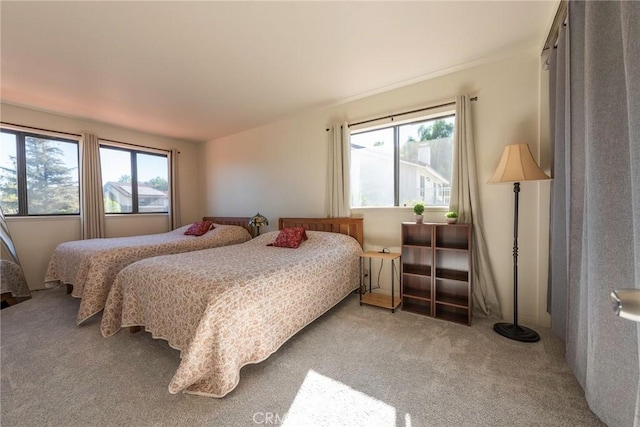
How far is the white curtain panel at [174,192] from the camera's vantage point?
4617 millimetres

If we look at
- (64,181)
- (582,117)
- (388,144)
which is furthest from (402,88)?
(64,181)

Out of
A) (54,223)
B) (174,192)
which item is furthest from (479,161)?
(54,223)

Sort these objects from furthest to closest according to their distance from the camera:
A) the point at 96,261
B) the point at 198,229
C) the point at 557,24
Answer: the point at 198,229
the point at 96,261
the point at 557,24

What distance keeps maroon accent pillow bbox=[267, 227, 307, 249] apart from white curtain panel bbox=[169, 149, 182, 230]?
2.70m

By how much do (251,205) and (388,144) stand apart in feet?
8.48

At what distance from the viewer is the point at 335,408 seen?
1346 mm

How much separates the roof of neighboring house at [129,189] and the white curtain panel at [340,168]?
354 cm

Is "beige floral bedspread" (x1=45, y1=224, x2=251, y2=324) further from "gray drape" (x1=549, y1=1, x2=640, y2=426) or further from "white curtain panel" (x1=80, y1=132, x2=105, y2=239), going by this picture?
"gray drape" (x1=549, y1=1, x2=640, y2=426)

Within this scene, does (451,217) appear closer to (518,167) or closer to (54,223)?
(518,167)

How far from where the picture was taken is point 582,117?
1.40m

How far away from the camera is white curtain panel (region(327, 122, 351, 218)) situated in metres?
3.16

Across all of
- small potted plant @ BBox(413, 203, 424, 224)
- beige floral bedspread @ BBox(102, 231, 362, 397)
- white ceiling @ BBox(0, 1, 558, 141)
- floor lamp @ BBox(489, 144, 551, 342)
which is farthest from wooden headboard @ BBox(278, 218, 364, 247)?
white ceiling @ BBox(0, 1, 558, 141)

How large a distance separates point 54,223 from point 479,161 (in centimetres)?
557

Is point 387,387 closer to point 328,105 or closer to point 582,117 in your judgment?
point 582,117
